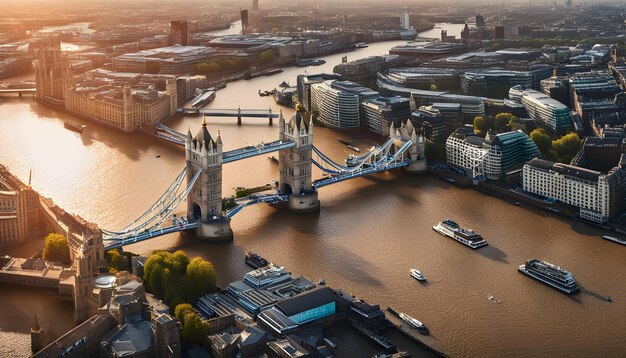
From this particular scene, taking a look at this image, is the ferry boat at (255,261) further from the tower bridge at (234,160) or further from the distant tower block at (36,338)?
the distant tower block at (36,338)

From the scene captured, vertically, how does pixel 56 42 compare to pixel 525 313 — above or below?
above

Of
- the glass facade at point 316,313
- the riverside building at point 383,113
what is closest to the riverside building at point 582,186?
the riverside building at point 383,113

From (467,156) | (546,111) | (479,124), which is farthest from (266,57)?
(467,156)

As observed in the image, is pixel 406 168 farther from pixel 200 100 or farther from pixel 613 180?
pixel 200 100

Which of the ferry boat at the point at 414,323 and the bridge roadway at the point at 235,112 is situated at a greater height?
the bridge roadway at the point at 235,112

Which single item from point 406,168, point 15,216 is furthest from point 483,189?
point 15,216

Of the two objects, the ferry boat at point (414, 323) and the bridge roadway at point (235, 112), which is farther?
the bridge roadway at point (235, 112)

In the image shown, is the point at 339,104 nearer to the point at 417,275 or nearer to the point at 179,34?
the point at 417,275
